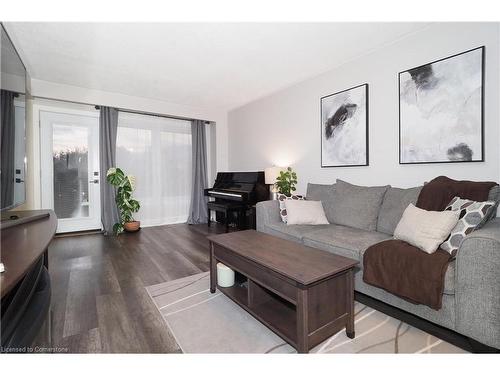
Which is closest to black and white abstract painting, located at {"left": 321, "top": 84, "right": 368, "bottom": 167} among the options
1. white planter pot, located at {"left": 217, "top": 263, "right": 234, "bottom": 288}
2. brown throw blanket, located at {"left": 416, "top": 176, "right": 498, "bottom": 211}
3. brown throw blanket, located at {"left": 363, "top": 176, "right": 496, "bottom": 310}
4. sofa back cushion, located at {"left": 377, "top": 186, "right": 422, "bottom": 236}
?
sofa back cushion, located at {"left": 377, "top": 186, "right": 422, "bottom": 236}

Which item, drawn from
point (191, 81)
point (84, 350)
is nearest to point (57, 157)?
point (191, 81)

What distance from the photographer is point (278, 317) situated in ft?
5.15

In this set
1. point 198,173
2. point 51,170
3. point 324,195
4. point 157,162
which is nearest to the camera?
point 324,195

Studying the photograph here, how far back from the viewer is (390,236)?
2.18 meters

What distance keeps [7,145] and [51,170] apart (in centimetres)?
286

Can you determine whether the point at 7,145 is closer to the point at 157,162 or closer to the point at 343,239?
the point at 343,239

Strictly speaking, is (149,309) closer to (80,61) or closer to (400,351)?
(400,351)

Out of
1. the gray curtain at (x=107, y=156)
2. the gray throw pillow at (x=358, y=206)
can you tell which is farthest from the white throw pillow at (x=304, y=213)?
the gray curtain at (x=107, y=156)

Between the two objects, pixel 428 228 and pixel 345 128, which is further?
pixel 345 128

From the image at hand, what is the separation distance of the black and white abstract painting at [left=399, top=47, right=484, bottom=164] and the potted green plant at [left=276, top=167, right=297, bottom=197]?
1454mm

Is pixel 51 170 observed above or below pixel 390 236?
above

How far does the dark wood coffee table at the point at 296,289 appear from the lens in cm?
131

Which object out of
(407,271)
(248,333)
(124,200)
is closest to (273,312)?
(248,333)

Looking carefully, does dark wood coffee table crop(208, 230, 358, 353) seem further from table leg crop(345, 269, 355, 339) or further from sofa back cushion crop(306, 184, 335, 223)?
sofa back cushion crop(306, 184, 335, 223)
